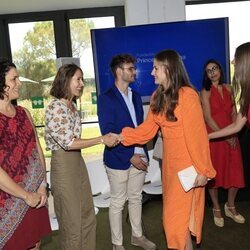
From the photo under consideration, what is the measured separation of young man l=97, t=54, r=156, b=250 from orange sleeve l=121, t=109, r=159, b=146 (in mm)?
151

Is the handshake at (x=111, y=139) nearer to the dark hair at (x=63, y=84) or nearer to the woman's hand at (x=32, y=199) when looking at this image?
the dark hair at (x=63, y=84)

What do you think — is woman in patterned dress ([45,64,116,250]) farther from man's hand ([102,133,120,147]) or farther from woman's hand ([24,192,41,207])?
woman's hand ([24,192,41,207])

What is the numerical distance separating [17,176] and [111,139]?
0.91m

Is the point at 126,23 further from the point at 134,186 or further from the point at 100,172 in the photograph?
the point at 134,186

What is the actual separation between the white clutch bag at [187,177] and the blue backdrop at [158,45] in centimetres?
223

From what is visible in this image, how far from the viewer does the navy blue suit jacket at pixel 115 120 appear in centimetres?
262

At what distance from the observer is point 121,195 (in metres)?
2.71

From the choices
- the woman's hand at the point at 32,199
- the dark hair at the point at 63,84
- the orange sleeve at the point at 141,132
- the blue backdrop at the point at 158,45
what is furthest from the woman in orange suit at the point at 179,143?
the blue backdrop at the point at 158,45

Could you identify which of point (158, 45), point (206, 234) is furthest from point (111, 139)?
point (158, 45)

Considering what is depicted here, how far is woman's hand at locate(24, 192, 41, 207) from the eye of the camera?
5.71 feet

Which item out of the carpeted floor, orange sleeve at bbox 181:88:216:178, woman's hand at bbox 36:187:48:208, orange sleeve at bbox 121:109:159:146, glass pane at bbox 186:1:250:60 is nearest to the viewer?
woman's hand at bbox 36:187:48:208

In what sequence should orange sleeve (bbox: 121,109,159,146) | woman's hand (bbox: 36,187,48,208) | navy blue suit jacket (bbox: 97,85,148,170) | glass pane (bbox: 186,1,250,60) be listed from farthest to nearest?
glass pane (bbox: 186,1,250,60), navy blue suit jacket (bbox: 97,85,148,170), orange sleeve (bbox: 121,109,159,146), woman's hand (bbox: 36,187,48,208)

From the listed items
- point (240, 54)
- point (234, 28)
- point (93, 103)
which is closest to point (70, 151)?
point (240, 54)

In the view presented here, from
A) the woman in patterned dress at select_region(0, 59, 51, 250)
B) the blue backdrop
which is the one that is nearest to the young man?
the woman in patterned dress at select_region(0, 59, 51, 250)
